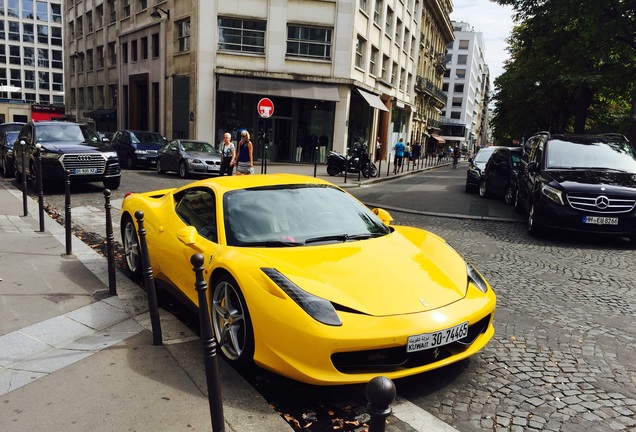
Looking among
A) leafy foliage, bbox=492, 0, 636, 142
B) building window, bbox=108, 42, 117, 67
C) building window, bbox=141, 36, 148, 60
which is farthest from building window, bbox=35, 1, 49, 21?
leafy foliage, bbox=492, 0, 636, 142

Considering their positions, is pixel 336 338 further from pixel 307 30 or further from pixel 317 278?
pixel 307 30

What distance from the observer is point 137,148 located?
67.2 ft

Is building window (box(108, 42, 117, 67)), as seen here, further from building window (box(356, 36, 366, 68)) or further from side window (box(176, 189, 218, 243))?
side window (box(176, 189, 218, 243))

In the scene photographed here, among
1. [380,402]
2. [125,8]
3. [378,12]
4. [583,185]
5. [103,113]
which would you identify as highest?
[125,8]

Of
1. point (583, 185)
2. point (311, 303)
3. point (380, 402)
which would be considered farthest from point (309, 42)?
point (380, 402)

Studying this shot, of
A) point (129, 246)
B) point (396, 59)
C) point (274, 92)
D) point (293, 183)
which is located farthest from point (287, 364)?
point (396, 59)

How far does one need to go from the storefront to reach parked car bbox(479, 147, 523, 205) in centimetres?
1400

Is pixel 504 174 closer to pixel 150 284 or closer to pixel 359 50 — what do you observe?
Result: pixel 150 284

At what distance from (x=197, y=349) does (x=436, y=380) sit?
5.91ft

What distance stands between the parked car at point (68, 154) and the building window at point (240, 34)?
49.2 ft

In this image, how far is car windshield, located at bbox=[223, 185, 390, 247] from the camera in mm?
3924

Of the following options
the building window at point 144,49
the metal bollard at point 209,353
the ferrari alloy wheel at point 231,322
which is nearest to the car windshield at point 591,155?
the ferrari alloy wheel at point 231,322

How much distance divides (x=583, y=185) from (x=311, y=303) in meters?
7.00

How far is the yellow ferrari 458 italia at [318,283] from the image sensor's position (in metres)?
2.98
